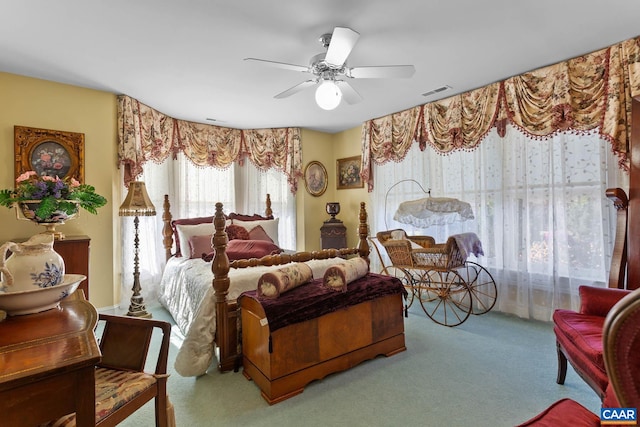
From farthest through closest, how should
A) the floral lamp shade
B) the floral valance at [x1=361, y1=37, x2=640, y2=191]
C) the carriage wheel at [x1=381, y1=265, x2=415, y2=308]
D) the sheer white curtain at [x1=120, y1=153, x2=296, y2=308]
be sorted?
1. the sheer white curtain at [x1=120, y1=153, x2=296, y2=308]
2. the carriage wheel at [x1=381, y1=265, x2=415, y2=308]
3. the floral lamp shade
4. the floral valance at [x1=361, y1=37, x2=640, y2=191]

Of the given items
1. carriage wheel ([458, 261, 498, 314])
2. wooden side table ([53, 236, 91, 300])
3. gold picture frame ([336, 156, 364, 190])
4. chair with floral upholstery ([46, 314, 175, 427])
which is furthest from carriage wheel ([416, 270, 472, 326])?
wooden side table ([53, 236, 91, 300])

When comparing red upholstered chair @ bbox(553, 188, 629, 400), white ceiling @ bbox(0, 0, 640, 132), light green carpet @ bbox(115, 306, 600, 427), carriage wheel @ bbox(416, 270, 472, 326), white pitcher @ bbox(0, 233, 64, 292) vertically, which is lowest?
light green carpet @ bbox(115, 306, 600, 427)

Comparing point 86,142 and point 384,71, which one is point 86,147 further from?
point 384,71

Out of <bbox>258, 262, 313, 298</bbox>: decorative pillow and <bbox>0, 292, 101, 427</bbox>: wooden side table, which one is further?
<bbox>258, 262, 313, 298</bbox>: decorative pillow

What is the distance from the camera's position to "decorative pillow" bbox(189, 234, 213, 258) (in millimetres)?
3801

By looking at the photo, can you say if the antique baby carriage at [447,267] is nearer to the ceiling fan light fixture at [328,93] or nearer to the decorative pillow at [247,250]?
the decorative pillow at [247,250]

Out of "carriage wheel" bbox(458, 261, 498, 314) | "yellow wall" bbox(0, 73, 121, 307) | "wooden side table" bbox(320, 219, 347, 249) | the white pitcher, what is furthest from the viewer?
"wooden side table" bbox(320, 219, 347, 249)

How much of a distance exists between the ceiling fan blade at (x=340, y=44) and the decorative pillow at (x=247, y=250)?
2132mm

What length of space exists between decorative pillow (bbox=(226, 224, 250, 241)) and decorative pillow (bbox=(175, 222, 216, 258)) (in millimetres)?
246

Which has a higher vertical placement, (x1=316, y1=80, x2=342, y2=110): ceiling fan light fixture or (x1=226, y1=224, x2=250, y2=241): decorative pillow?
(x1=316, y1=80, x2=342, y2=110): ceiling fan light fixture

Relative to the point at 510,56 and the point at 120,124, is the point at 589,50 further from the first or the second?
the point at 120,124

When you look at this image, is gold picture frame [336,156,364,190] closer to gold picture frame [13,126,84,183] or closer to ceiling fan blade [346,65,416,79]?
ceiling fan blade [346,65,416,79]

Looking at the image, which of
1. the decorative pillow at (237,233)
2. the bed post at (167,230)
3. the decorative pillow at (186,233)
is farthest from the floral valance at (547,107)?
the bed post at (167,230)

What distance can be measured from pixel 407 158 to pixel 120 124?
3842 millimetres
